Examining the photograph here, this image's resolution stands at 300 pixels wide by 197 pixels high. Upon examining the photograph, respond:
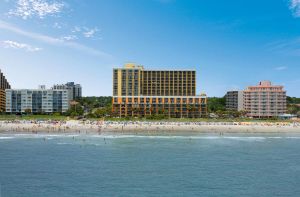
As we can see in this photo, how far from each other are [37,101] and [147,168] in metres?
133

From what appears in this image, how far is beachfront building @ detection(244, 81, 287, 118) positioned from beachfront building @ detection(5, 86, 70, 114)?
309 feet

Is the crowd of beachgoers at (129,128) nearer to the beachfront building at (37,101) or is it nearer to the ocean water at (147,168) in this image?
the ocean water at (147,168)

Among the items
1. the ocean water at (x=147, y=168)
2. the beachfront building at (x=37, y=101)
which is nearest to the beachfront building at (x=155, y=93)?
the beachfront building at (x=37, y=101)

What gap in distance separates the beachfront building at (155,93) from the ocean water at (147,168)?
73.5 meters

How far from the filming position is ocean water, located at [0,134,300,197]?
136 ft

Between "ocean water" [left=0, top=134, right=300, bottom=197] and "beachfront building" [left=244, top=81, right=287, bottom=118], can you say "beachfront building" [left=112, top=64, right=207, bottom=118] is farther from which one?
"ocean water" [left=0, top=134, right=300, bottom=197]

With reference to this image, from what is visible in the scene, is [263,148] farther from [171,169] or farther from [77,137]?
[77,137]

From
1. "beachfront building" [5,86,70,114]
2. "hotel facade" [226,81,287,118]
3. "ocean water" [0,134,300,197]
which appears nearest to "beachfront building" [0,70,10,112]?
"beachfront building" [5,86,70,114]

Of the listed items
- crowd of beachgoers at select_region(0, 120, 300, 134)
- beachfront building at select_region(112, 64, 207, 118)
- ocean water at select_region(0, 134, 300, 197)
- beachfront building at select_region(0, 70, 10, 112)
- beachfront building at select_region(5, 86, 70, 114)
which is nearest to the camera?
ocean water at select_region(0, 134, 300, 197)

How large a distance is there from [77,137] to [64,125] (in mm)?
25026

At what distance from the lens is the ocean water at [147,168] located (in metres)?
41.6

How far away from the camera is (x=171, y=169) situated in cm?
5269

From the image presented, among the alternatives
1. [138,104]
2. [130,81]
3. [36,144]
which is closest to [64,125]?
[36,144]

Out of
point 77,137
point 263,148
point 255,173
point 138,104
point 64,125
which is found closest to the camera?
point 255,173
